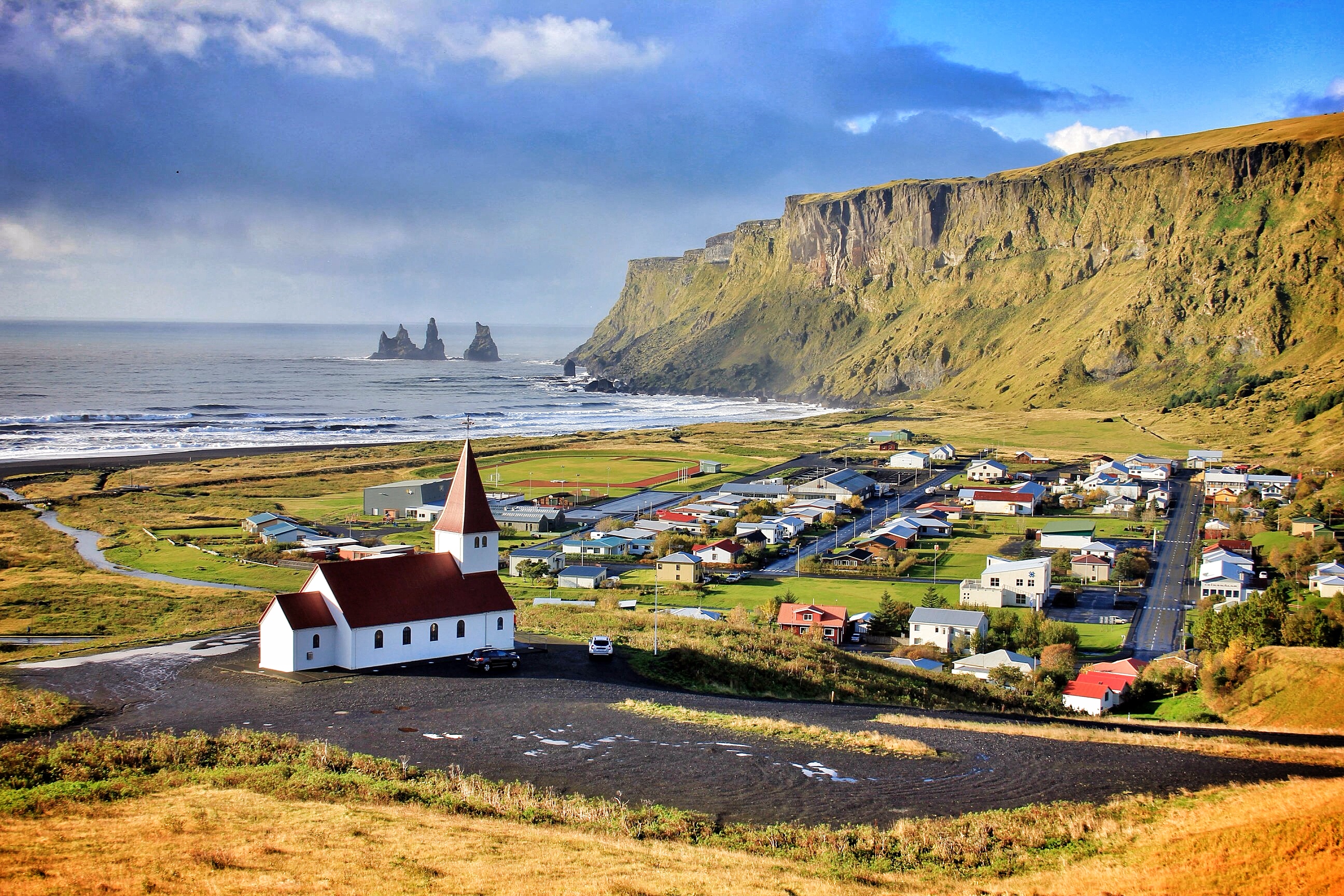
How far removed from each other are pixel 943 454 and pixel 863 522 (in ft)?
103

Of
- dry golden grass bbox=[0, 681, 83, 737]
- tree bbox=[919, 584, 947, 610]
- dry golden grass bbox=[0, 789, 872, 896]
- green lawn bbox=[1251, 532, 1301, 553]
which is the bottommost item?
tree bbox=[919, 584, 947, 610]

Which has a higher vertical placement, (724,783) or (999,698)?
(724,783)

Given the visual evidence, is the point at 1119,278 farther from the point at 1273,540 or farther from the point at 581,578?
the point at 581,578

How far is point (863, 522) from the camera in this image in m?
63.9

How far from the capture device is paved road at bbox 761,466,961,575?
171ft

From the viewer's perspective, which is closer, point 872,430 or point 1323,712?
point 1323,712

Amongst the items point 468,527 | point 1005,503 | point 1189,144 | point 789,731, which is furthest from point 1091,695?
point 1189,144

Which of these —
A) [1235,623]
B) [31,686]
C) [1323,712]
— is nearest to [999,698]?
[1323,712]

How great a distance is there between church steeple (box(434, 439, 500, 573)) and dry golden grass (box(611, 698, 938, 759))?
7715mm

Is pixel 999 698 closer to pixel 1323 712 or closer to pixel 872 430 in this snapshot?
pixel 1323 712

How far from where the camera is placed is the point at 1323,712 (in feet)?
85.1

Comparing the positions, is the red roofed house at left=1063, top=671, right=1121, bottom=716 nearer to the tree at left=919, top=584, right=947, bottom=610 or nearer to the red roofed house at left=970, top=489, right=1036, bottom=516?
the tree at left=919, top=584, right=947, bottom=610

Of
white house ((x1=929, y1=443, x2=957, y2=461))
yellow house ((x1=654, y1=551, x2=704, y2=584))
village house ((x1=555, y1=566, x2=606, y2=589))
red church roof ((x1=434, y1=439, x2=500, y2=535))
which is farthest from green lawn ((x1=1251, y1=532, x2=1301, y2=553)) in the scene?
red church roof ((x1=434, y1=439, x2=500, y2=535))

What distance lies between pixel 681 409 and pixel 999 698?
141597 millimetres
